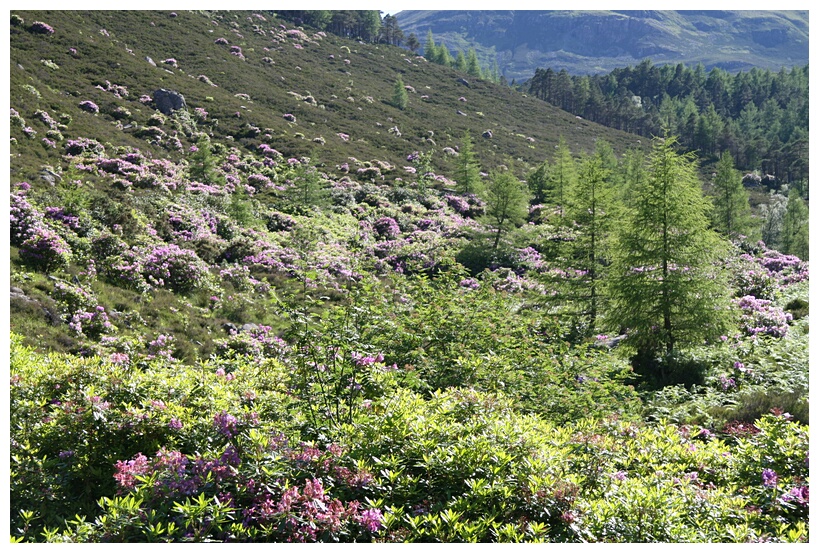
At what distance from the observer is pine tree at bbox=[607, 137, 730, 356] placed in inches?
567

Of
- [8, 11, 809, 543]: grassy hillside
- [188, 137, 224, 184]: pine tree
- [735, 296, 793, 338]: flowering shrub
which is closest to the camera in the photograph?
[8, 11, 809, 543]: grassy hillside

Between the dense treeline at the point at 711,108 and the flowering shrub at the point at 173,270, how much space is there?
80.3 meters

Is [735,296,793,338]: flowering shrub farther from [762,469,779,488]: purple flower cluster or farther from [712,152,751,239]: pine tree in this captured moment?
[712,152,751,239]: pine tree

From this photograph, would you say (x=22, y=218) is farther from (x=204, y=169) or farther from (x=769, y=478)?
(x=769, y=478)

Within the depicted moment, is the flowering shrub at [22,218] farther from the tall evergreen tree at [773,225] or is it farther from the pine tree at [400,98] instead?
Answer: the pine tree at [400,98]

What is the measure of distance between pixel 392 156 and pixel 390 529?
51406 millimetres

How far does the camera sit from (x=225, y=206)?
28.5 meters

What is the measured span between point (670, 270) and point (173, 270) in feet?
53.9

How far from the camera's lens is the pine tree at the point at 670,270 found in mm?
14414

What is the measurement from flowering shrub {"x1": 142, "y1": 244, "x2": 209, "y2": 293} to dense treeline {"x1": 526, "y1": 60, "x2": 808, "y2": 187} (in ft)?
263

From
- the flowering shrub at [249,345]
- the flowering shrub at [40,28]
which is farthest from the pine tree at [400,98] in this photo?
the flowering shrub at [249,345]

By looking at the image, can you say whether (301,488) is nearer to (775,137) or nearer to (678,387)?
(678,387)

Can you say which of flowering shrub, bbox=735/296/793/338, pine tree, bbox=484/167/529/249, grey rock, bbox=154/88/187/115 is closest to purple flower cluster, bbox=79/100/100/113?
grey rock, bbox=154/88/187/115

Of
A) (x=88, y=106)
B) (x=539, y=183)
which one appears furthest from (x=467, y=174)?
(x=88, y=106)
